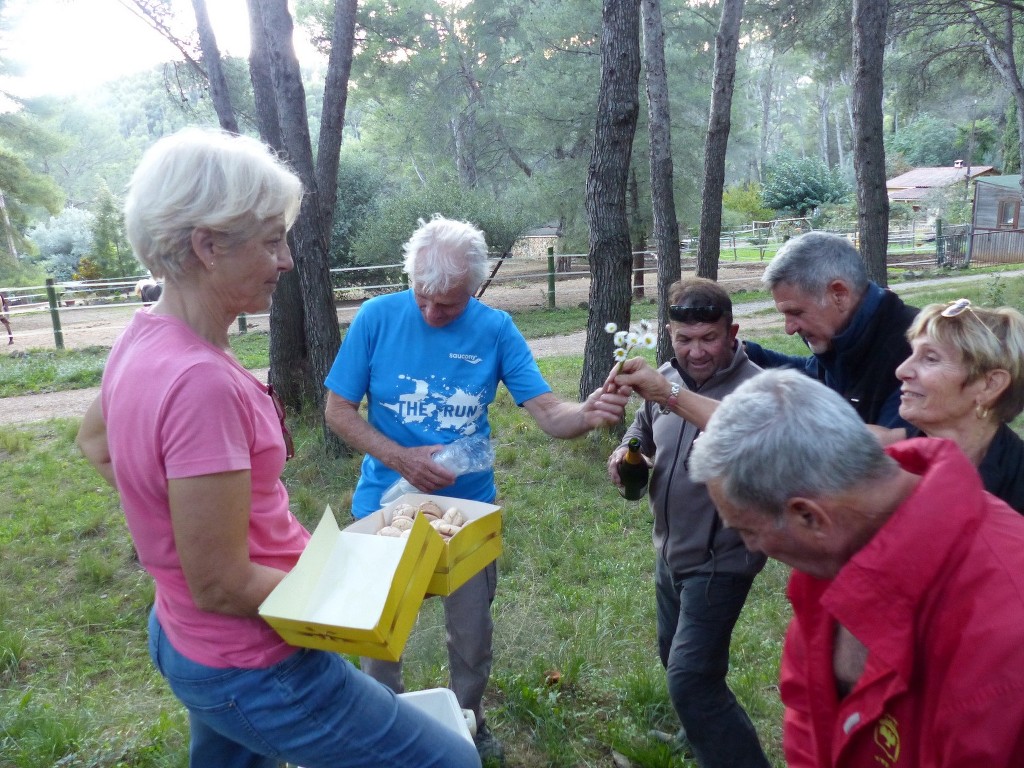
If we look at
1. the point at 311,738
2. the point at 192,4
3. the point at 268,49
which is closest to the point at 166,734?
the point at 311,738

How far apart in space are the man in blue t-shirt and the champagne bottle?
197 millimetres

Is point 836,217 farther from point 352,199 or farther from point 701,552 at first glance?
point 701,552

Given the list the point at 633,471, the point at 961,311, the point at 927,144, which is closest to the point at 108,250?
the point at 633,471

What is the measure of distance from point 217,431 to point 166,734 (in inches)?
97.3

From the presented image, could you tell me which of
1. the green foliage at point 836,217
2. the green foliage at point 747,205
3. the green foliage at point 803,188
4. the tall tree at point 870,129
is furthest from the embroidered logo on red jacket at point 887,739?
the green foliage at point 747,205

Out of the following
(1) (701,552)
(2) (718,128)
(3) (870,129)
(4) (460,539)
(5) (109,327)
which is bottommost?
(5) (109,327)

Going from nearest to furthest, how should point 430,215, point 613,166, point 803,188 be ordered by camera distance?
point 613,166 → point 430,215 → point 803,188

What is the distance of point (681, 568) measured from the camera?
9.91 feet

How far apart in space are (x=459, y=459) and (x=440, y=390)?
0.28 metres

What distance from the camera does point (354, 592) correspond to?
1.92 m

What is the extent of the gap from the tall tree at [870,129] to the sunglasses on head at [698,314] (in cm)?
515

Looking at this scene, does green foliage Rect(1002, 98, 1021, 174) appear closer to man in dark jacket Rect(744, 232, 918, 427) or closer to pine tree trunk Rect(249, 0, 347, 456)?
pine tree trunk Rect(249, 0, 347, 456)

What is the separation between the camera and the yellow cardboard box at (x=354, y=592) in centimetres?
175

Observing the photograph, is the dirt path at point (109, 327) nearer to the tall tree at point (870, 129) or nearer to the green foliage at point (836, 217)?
the tall tree at point (870, 129)
